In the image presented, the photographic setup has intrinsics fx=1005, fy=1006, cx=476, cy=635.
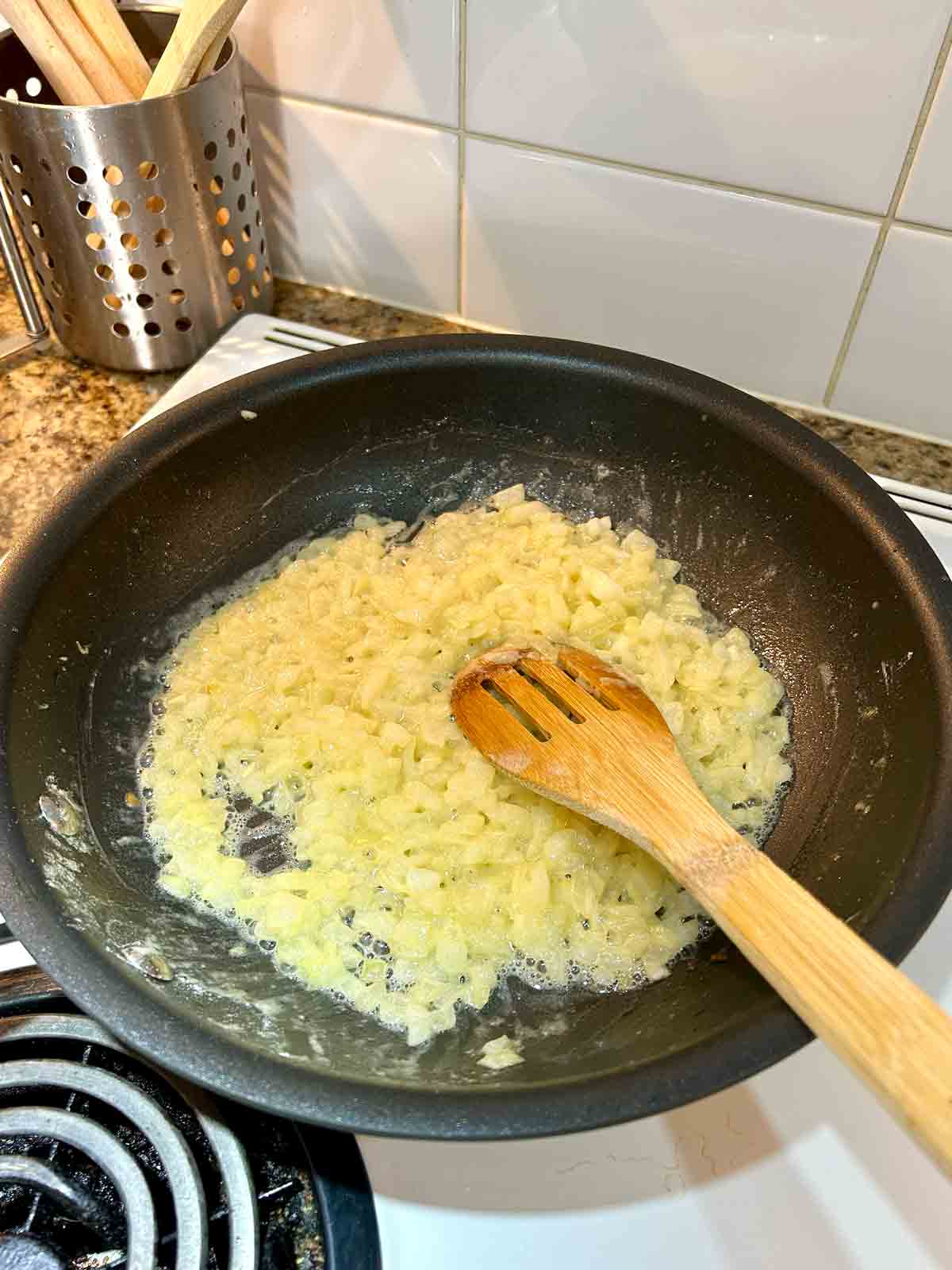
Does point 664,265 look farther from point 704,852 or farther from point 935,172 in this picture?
point 704,852

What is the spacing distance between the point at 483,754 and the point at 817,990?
363mm

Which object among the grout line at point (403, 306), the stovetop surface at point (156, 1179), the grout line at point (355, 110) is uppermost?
the grout line at point (355, 110)

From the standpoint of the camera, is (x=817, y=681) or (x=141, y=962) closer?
(x=141, y=962)

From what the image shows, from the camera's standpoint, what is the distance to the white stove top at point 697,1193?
609mm

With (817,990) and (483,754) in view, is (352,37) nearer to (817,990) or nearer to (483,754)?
(483,754)

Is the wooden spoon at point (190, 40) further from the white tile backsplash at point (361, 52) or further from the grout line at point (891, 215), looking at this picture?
the grout line at point (891, 215)

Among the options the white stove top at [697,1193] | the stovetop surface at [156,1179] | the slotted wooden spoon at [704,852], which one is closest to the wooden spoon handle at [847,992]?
the slotted wooden spoon at [704,852]

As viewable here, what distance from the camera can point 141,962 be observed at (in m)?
0.66

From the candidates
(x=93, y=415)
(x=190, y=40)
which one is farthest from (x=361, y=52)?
(x=93, y=415)

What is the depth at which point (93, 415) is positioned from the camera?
116cm

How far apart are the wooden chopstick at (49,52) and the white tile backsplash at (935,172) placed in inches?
30.5

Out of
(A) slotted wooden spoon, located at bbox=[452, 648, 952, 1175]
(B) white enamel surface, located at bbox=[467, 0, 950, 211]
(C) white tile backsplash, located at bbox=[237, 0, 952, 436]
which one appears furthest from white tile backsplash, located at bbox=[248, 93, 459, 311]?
(A) slotted wooden spoon, located at bbox=[452, 648, 952, 1175]

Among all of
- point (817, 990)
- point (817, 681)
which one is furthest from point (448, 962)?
point (817, 681)

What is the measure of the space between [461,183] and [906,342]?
0.51 m
